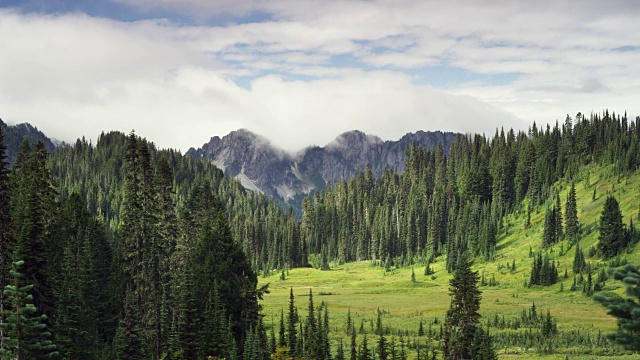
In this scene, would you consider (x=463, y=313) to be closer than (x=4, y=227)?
No

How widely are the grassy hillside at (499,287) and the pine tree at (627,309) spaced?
170 feet

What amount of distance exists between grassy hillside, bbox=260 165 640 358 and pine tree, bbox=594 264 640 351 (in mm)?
51697

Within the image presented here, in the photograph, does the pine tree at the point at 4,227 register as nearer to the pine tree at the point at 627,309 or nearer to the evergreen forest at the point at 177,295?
the evergreen forest at the point at 177,295

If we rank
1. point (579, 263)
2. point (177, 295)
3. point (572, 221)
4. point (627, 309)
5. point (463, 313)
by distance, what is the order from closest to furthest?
point (627, 309), point (463, 313), point (177, 295), point (579, 263), point (572, 221)

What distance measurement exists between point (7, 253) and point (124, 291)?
1582 centimetres

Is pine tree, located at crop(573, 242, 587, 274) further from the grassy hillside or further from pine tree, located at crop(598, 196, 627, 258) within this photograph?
pine tree, located at crop(598, 196, 627, 258)

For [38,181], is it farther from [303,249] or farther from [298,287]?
[303,249]

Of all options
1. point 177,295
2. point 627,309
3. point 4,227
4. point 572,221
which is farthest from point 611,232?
point 627,309

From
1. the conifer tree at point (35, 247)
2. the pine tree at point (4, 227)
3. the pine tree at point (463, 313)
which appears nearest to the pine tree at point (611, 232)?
the pine tree at point (463, 313)

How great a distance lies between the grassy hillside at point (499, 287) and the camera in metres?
86.6

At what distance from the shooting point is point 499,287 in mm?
123938

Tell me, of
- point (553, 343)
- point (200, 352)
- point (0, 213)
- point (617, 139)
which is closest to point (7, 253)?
point (0, 213)

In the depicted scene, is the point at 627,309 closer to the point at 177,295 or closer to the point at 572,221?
the point at 177,295

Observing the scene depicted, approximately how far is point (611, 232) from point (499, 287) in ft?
87.7
